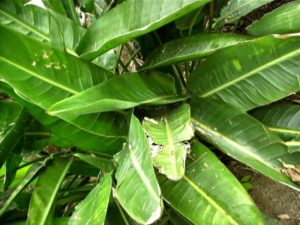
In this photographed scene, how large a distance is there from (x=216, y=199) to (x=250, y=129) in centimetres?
16

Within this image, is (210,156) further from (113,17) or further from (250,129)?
(113,17)

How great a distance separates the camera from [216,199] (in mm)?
703

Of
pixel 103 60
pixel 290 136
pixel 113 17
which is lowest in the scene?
pixel 290 136

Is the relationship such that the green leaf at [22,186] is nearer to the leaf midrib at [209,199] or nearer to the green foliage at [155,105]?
the green foliage at [155,105]

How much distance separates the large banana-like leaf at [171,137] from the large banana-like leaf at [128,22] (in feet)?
0.58

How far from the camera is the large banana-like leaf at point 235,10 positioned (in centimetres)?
90

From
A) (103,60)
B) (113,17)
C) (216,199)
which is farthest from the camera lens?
(103,60)

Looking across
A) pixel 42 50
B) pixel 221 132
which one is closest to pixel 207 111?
pixel 221 132

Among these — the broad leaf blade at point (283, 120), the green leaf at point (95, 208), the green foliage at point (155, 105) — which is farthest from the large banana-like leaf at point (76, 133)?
the broad leaf blade at point (283, 120)

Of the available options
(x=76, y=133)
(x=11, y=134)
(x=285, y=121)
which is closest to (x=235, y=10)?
(x=285, y=121)

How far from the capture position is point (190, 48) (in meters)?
0.86

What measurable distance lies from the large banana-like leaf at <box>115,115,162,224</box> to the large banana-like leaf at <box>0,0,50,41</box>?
0.32 metres

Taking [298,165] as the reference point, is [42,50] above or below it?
above

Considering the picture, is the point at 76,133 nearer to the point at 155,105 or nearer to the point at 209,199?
the point at 155,105
